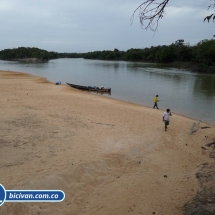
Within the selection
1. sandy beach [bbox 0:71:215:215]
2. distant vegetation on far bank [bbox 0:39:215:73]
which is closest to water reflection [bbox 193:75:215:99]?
sandy beach [bbox 0:71:215:215]

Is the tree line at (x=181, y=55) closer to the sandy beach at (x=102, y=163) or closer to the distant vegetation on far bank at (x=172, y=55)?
the distant vegetation on far bank at (x=172, y=55)

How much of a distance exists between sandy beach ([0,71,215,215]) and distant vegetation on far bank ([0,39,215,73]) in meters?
54.6

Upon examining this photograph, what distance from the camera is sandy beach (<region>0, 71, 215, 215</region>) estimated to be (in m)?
6.34

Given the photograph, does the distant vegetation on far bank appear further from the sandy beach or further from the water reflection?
the sandy beach

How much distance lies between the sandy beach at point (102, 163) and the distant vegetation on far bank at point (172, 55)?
54.6 metres

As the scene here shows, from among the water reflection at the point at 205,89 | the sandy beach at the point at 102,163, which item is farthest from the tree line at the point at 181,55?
the sandy beach at the point at 102,163

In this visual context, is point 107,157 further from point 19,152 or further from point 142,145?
point 19,152

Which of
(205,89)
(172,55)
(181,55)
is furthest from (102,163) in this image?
(172,55)

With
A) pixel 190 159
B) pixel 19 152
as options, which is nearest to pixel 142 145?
pixel 190 159

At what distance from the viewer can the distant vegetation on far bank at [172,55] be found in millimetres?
63344

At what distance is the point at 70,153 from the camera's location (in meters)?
8.94

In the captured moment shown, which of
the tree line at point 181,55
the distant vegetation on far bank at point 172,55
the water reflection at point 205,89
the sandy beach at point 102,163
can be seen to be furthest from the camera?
the distant vegetation on far bank at point 172,55

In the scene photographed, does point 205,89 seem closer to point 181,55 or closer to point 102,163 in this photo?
point 102,163

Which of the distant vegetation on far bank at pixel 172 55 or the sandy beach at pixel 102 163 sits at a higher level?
the distant vegetation on far bank at pixel 172 55
